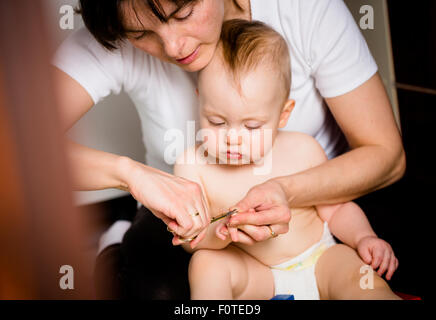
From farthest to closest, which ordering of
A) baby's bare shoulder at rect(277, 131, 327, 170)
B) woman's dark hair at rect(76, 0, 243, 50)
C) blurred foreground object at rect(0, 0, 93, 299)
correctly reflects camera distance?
baby's bare shoulder at rect(277, 131, 327, 170) < woman's dark hair at rect(76, 0, 243, 50) < blurred foreground object at rect(0, 0, 93, 299)

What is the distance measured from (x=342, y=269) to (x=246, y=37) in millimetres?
366

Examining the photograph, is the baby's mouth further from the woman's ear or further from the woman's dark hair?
the woman's dark hair

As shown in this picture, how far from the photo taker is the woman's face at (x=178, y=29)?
50 centimetres

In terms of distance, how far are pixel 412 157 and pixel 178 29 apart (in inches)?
20.9

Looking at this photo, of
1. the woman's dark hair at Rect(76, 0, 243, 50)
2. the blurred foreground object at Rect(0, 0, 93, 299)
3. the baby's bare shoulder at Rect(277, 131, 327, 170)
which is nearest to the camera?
the blurred foreground object at Rect(0, 0, 93, 299)

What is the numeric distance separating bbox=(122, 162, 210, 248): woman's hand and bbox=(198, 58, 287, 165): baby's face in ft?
0.35

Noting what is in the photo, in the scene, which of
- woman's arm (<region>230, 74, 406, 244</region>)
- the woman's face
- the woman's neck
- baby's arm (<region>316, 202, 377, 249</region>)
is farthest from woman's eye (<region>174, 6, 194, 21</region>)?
baby's arm (<region>316, 202, 377, 249</region>)

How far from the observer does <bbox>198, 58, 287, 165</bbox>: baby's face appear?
1.90 feet

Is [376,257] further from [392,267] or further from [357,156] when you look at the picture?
[357,156]

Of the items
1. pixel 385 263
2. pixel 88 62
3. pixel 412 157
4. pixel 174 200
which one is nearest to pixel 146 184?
pixel 174 200

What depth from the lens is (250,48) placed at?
58 centimetres

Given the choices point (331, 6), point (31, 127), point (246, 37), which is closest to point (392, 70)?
point (331, 6)

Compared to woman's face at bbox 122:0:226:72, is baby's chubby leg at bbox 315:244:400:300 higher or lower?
lower
